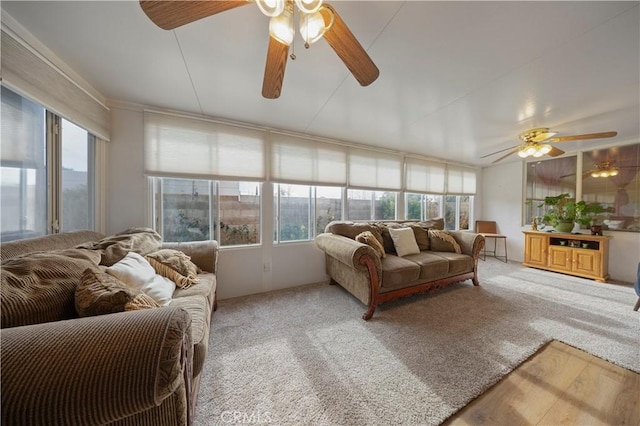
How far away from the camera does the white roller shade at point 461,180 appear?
4.64 m

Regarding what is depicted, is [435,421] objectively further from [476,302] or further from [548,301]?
[548,301]

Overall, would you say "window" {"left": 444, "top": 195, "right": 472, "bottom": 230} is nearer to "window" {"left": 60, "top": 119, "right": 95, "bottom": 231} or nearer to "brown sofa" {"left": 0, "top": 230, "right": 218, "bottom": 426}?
"brown sofa" {"left": 0, "top": 230, "right": 218, "bottom": 426}

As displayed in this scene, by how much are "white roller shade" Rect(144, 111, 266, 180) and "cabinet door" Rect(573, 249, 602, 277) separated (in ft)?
17.2

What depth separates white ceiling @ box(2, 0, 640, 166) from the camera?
1.20 m

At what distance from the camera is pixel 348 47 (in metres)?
1.05

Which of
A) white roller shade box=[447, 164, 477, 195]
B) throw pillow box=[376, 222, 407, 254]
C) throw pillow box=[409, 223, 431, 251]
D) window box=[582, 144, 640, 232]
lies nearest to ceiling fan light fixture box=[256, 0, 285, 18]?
throw pillow box=[376, 222, 407, 254]

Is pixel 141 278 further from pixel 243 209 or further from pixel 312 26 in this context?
pixel 312 26

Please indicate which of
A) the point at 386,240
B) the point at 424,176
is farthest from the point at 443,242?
the point at 424,176

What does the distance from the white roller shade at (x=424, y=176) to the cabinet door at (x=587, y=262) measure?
2274 mm

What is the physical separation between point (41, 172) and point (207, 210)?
1309mm

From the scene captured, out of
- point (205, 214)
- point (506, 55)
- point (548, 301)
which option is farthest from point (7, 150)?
point (548, 301)

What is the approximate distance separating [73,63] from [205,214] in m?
1.63

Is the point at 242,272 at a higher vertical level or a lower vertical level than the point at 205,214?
lower

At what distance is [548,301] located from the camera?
2.52 metres
